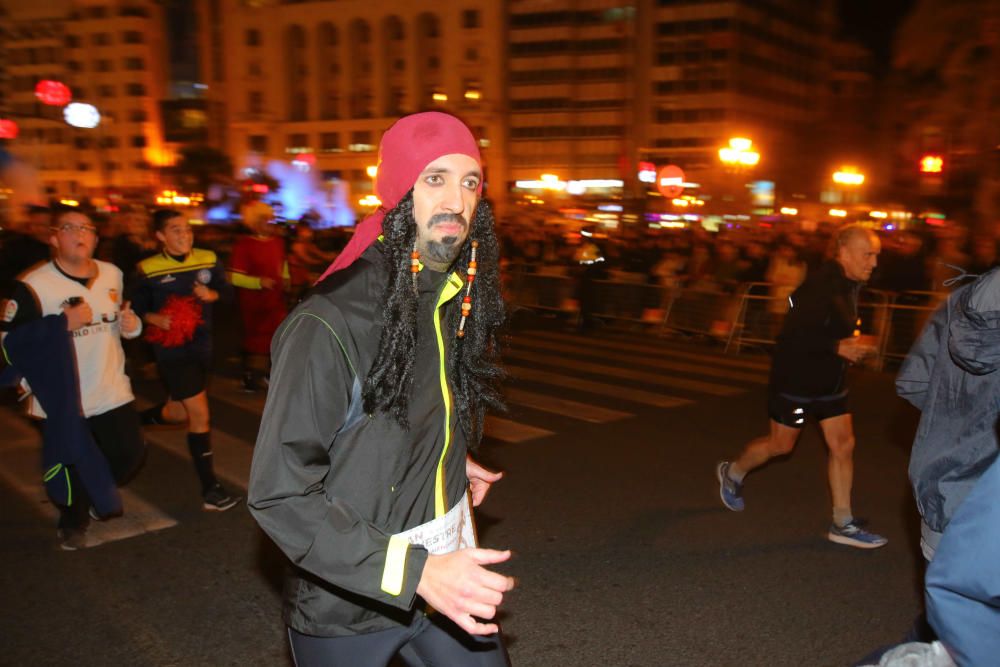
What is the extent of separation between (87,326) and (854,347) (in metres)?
4.54

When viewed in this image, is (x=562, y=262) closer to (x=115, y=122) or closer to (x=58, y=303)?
(x=58, y=303)

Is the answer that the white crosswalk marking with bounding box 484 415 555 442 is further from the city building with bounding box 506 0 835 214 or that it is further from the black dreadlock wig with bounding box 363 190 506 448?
the city building with bounding box 506 0 835 214

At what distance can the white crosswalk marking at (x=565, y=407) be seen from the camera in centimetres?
830

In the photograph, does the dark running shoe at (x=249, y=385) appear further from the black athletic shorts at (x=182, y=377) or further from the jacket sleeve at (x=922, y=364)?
the jacket sleeve at (x=922, y=364)

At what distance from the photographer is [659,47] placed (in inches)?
3199

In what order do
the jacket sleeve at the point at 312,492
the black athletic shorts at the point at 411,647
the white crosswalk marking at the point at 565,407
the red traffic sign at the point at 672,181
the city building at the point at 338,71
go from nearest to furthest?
the jacket sleeve at the point at 312,492, the black athletic shorts at the point at 411,647, the white crosswalk marking at the point at 565,407, the red traffic sign at the point at 672,181, the city building at the point at 338,71

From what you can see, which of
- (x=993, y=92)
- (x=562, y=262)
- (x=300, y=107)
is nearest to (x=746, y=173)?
(x=562, y=262)

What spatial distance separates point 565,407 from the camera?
8703 mm

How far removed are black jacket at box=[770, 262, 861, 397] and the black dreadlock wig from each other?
321 cm

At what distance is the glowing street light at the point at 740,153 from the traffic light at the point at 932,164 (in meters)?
17.1

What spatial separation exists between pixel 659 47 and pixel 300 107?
35384mm

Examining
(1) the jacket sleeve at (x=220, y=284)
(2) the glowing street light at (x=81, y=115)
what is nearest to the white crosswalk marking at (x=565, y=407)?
(1) the jacket sleeve at (x=220, y=284)

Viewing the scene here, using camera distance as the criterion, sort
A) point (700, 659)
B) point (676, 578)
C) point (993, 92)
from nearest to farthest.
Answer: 1. point (700, 659)
2. point (676, 578)
3. point (993, 92)

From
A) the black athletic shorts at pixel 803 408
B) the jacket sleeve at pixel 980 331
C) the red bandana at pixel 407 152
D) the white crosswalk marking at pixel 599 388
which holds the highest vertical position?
the red bandana at pixel 407 152
